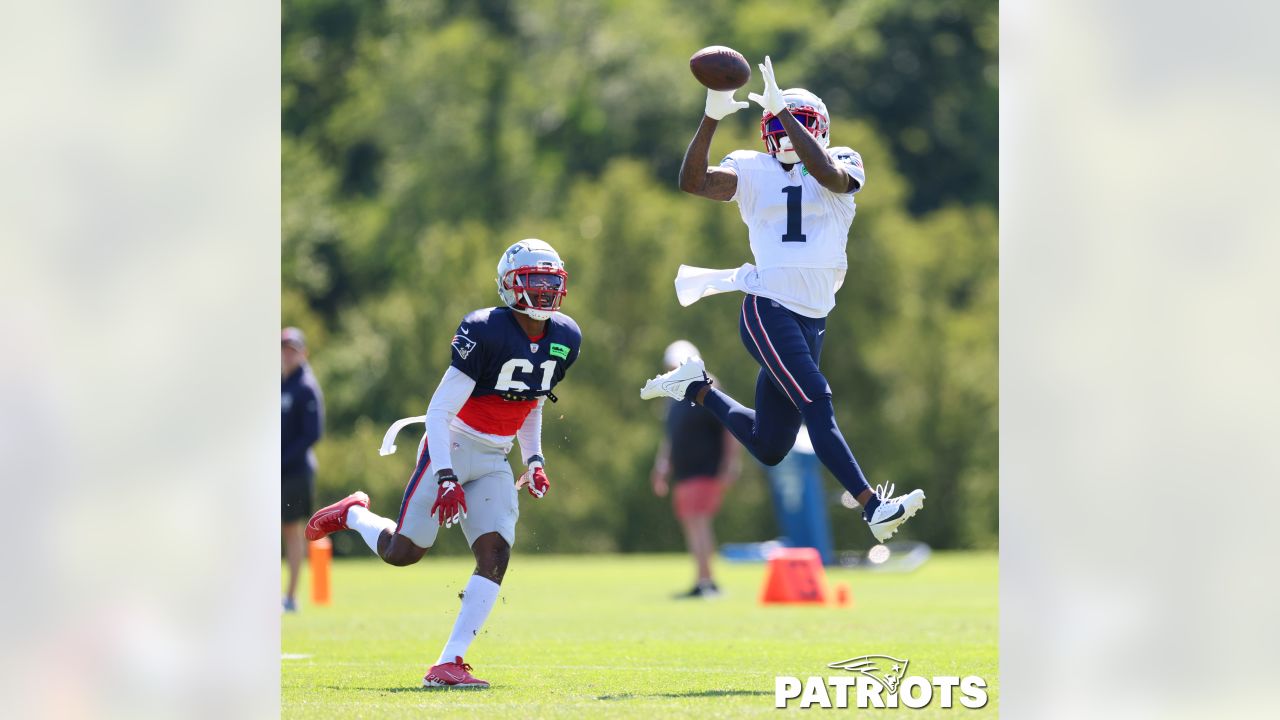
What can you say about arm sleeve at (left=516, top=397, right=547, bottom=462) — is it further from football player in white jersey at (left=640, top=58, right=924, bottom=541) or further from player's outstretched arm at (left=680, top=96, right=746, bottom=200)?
player's outstretched arm at (left=680, top=96, right=746, bottom=200)

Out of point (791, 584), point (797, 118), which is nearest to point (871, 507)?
point (797, 118)

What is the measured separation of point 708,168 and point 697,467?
6.53 metres

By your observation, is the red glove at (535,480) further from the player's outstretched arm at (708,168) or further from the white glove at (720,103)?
the white glove at (720,103)

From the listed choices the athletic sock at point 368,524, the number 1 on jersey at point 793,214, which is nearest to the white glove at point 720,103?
the number 1 on jersey at point 793,214

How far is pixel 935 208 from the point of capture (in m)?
28.9

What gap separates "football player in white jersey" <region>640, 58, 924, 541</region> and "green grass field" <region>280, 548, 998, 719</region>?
3.33 ft

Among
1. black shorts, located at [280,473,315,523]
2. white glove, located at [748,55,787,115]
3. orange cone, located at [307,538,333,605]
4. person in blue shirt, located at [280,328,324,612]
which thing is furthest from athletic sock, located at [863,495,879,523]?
orange cone, located at [307,538,333,605]

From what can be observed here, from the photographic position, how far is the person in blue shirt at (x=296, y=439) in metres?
11.7

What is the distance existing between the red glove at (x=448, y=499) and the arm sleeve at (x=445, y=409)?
0.10 meters
